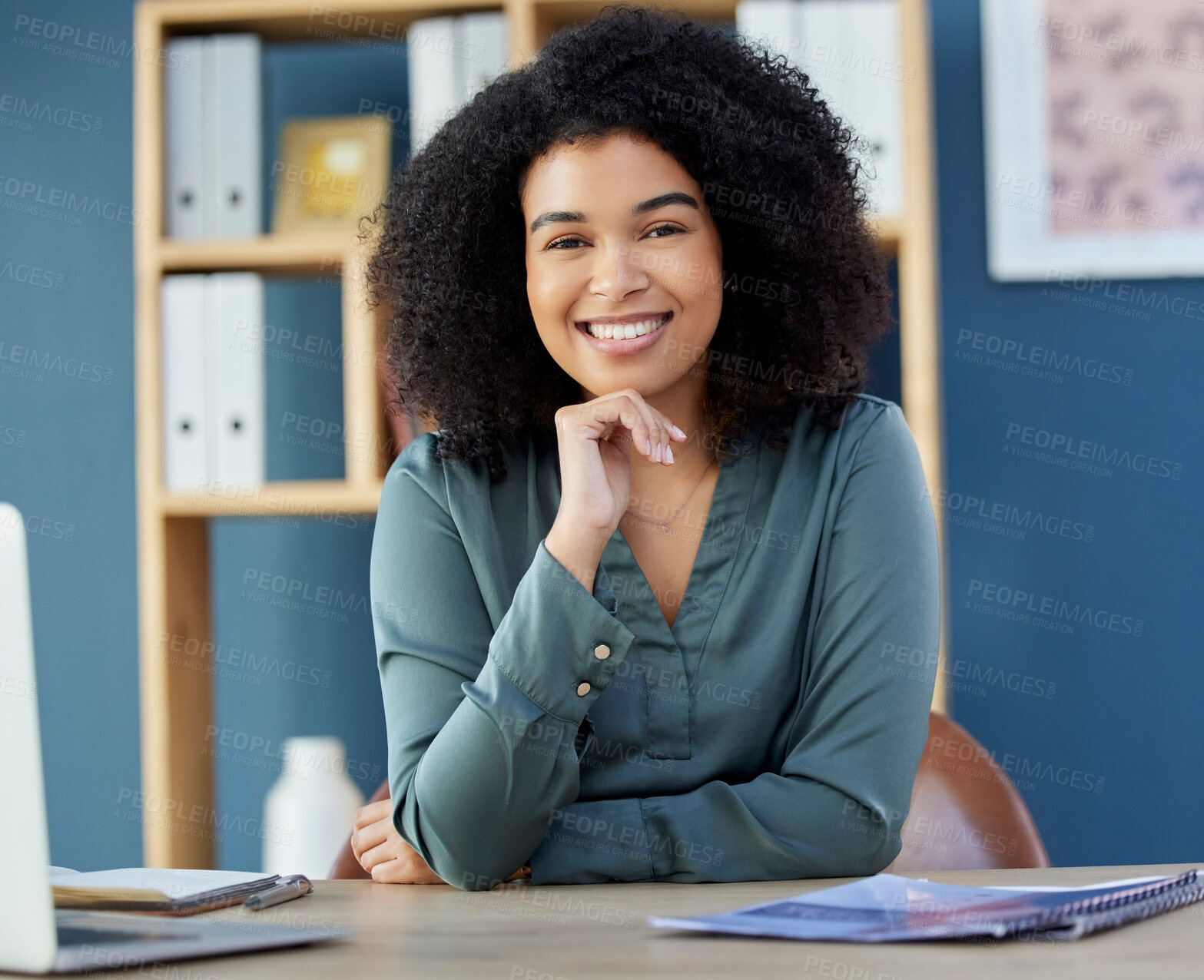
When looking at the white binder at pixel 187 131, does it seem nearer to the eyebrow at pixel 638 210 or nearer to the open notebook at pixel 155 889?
the eyebrow at pixel 638 210

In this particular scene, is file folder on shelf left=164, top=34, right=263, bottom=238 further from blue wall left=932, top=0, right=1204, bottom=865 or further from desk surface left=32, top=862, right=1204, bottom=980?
desk surface left=32, top=862, right=1204, bottom=980

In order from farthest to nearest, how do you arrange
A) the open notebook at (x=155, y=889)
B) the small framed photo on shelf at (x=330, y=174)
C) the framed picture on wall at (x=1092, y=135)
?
the framed picture on wall at (x=1092, y=135)
the small framed photo on shelf at (x=330, y=174)
the open notebook at (x=155, y=889)

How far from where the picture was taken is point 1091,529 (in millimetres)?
2432

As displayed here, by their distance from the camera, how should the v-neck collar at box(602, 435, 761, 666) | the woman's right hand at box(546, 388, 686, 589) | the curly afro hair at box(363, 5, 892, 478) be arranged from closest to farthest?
the woman's right hand at box(546, 388, 686, 589), the v-neck collar at box(602, 435, 761, 666), the curly afro hair at box(363, 5, 892, 478)

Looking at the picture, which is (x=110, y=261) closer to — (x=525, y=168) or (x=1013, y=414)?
(x=525, y=168)

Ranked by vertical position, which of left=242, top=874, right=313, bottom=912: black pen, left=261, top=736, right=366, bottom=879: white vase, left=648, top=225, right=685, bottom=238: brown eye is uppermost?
left=648, top=225, right=685, bottom=238: brown eye

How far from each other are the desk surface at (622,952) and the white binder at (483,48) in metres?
1.67

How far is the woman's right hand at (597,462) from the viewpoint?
122 cm

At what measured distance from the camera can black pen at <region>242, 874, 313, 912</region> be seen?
35.7 inches

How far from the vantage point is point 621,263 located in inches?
53.2

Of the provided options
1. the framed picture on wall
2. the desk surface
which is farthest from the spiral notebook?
the framed picture on wall

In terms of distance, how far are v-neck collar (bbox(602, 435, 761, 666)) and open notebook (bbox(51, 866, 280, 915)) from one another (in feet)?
1.62

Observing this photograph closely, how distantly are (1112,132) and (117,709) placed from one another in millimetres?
2413

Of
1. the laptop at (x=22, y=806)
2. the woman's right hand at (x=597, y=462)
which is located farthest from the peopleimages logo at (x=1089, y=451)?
the laptop at (x=22, y=806)
